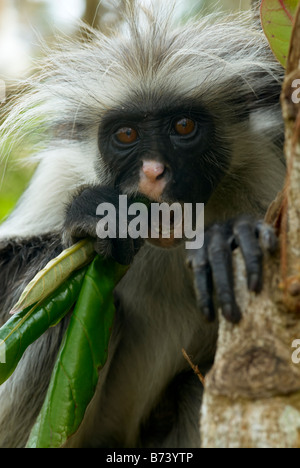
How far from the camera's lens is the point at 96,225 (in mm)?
2564

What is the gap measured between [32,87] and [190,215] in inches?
57.0

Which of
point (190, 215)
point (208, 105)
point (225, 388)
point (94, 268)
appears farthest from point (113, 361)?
point (225, 388)

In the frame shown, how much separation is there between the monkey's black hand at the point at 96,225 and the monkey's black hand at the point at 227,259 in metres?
0.46

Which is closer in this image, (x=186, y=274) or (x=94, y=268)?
(x=94, y=268)

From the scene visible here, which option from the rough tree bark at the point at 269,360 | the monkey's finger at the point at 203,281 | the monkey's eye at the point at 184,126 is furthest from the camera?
the monkey's eye at the point at 184,126

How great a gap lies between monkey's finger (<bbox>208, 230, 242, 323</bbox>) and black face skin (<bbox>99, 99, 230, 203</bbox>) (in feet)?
1.54

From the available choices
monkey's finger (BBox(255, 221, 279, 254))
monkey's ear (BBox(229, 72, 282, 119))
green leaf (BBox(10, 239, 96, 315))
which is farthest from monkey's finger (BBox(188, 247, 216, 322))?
monkey's ear (BBox(229, 72, 282, 119))

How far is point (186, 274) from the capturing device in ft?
10.3

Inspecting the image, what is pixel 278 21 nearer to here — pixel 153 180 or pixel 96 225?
pixel 153 180

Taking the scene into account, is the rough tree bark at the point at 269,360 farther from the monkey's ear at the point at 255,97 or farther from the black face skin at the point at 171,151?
the monkey's ear at the point at 255,97

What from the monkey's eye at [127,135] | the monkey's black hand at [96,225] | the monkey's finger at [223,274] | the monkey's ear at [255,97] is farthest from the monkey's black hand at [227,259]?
the monkey's ear at [255,97]

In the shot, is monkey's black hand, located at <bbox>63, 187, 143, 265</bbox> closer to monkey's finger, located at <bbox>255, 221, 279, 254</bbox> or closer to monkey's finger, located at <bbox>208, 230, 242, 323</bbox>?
monkey's finger, located at <bbox>208, 230, 242, 323</bbox>

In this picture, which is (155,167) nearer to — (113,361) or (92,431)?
(113,361)

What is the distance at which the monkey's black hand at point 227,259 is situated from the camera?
5.19ft
